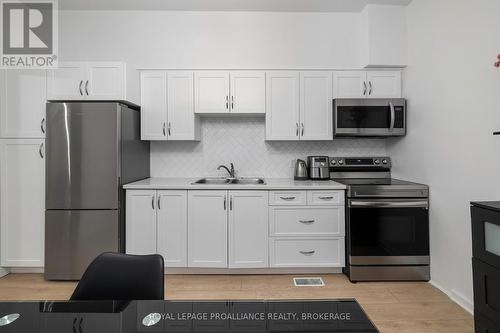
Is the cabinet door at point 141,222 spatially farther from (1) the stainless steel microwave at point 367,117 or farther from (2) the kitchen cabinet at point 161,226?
(1) the stainless steel microwave at point 367,117

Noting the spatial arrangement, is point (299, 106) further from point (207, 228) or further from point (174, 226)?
point (174, 226)

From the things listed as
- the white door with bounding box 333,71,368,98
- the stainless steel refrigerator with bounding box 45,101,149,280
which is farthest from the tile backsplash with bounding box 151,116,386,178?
the stainless steel refrigerator with bounding box 45,101,149,280

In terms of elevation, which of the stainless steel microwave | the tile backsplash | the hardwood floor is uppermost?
the stainless steel microwave

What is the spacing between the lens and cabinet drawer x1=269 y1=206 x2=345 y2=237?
296cm

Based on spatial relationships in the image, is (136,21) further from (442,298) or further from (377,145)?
(442,298)

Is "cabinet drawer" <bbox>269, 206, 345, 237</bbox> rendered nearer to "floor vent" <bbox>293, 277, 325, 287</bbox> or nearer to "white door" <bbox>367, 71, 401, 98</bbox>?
"floor vent" <bbox>293, 277, 325, 287</bbox>

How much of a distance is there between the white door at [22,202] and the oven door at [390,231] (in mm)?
3205

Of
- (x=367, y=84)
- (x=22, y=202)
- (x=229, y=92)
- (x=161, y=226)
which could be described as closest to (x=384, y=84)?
(x=367, y=84)

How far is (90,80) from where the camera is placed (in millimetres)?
3195

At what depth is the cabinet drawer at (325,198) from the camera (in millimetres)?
2961

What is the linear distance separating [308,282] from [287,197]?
2.79ft

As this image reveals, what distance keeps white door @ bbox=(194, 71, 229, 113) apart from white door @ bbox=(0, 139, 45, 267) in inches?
66.0

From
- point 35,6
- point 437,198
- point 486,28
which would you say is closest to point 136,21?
point 35,6

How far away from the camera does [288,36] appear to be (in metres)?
3.54
